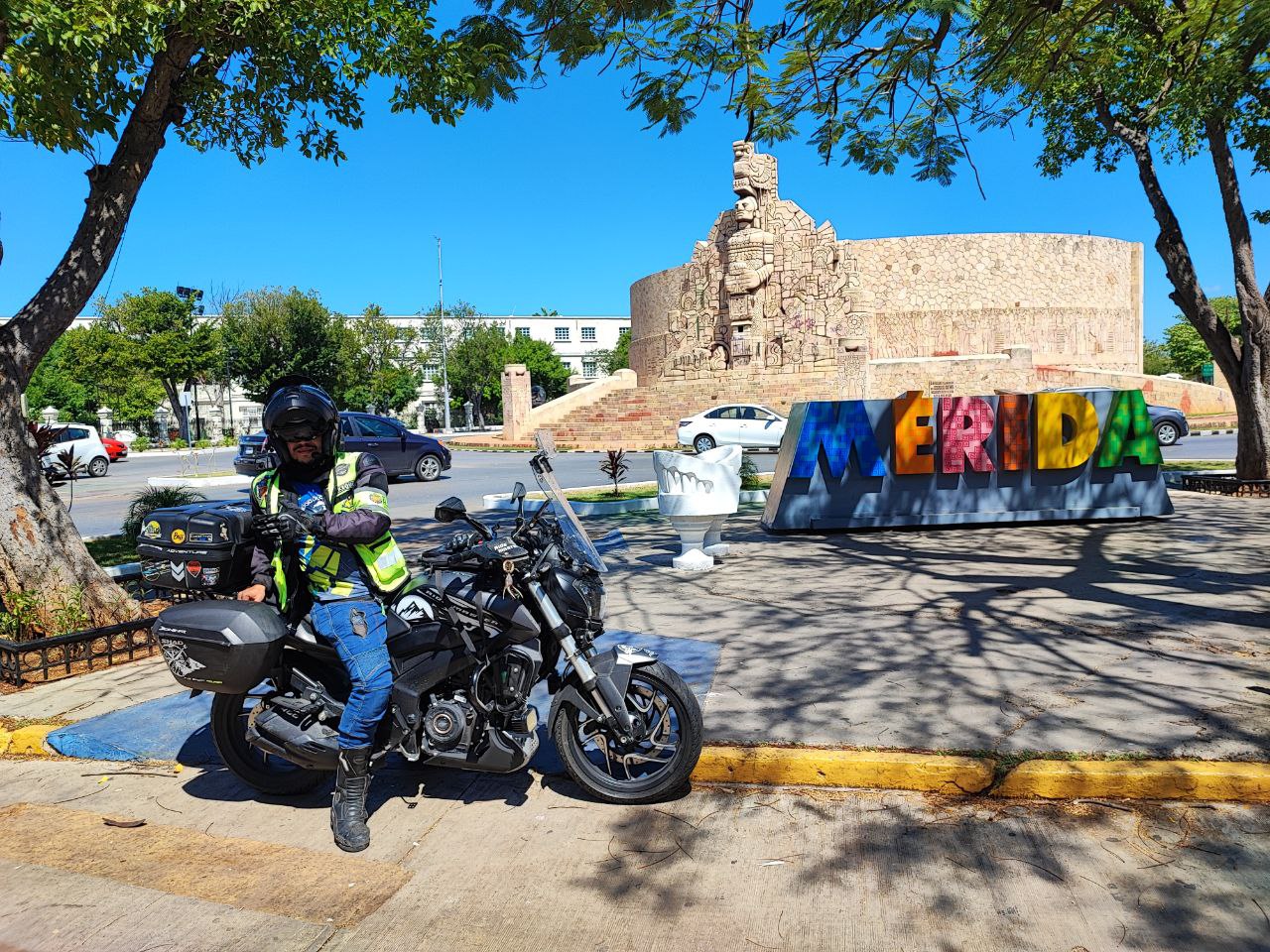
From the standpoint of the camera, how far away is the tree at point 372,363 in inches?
2096

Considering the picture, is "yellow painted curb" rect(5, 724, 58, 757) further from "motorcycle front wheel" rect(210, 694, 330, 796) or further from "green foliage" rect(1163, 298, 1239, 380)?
"green foliage" rect(1163, 298, 1239, 380)

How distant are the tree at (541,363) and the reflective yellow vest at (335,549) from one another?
67.8 m

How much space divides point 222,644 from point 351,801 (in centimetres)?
82

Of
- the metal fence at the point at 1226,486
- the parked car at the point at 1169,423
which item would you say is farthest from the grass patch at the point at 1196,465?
the metal fence at the point at 1226,486

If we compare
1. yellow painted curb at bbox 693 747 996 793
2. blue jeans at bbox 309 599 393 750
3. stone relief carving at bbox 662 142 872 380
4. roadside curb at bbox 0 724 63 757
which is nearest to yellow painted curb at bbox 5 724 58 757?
roadside curb at bbox 0 724 63 757

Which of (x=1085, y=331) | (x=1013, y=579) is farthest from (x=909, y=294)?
(x=1013, y=579)

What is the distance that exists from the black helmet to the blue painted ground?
67.9 inches

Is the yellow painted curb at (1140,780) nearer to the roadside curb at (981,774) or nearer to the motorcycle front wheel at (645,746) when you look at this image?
the roadside curb at (981,774)

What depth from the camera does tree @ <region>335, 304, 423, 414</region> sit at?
53250mm

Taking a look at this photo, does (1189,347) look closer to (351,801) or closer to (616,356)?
(616,356)

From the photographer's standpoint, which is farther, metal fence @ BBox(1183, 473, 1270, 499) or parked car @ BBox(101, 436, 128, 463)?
parked car @ BBox(101, 436, 128, 463)

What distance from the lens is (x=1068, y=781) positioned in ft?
11.8

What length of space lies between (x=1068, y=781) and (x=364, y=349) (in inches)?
2256

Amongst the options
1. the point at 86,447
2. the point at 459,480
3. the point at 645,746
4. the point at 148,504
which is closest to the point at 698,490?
the point at 645,746
